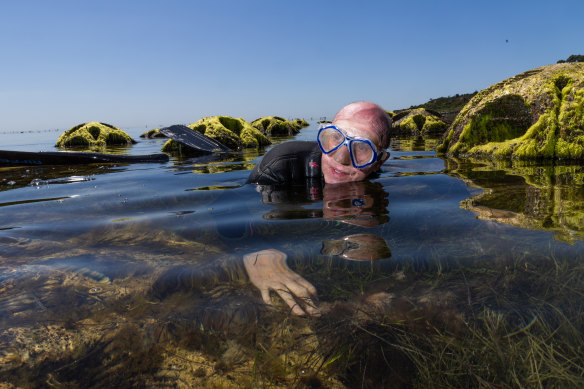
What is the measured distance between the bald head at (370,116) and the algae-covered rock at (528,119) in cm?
345

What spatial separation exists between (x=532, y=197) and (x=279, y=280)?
2.75m

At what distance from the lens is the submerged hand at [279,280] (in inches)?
58.5

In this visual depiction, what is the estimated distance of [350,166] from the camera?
13.1ft

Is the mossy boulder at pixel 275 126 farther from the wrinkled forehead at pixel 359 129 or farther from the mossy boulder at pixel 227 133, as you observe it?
the wrinkled forehead at pixel 359 129

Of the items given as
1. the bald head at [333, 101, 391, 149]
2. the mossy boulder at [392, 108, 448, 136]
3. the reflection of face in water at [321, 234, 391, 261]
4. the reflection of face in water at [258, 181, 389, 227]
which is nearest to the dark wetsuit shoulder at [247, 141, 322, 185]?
the reflection of face in water at [258, 181, 389, 227]

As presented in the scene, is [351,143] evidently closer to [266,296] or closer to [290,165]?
[290,165]

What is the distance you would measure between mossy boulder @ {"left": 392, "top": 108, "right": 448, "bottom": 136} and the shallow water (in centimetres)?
1556

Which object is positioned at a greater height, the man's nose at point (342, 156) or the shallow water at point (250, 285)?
the man's nose at point (342, 156)

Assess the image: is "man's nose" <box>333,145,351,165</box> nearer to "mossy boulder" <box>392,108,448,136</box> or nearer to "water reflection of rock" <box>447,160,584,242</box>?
"water reflection of rock" <box>447,160,584,242</box>

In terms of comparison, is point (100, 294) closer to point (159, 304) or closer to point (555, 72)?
point (159, 304)

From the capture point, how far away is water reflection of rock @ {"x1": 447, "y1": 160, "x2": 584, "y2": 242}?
226cm

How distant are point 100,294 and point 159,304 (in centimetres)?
36

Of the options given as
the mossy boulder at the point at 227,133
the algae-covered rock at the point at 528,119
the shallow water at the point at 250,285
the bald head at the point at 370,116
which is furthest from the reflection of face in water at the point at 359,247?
the mossy boulder at the point at 227,133

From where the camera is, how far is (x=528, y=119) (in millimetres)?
6262
